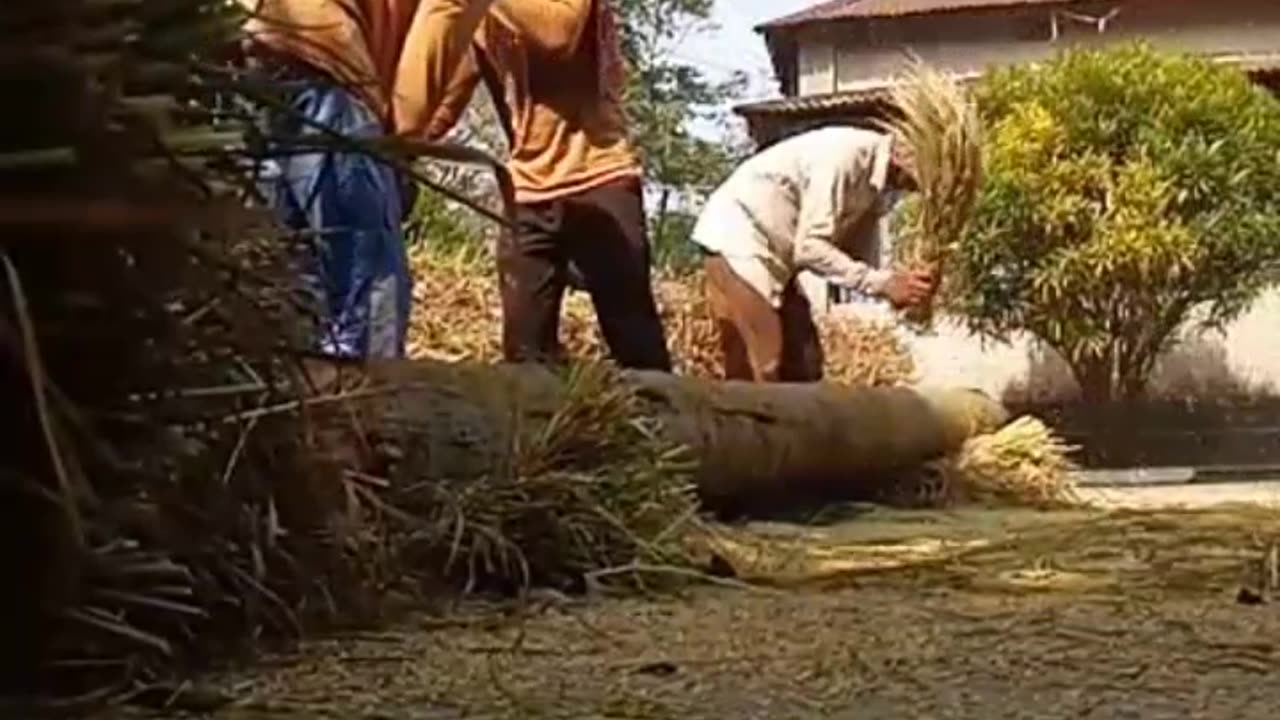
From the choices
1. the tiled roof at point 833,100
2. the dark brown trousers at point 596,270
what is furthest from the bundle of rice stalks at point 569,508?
the tiled roof at point 833,100

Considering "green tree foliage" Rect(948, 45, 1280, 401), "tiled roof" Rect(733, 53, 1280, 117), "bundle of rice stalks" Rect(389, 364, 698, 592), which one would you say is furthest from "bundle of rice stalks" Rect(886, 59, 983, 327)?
Answer: "tiled roof" Rect(733, 53, 1280, 117)

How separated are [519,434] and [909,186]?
4.60 metres

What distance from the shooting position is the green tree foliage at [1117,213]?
50.3 ft

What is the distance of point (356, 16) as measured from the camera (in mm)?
4625

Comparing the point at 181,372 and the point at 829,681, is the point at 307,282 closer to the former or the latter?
the point at 181,372

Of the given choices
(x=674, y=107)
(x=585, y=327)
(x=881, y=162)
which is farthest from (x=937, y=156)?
(x=674, y=107)

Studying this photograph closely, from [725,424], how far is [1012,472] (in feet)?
7.16

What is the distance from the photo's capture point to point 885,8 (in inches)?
933

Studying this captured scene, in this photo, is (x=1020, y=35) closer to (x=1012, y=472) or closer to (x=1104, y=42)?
(x=1104, y=42)

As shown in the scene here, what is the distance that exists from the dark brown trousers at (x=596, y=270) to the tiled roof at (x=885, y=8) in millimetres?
17630

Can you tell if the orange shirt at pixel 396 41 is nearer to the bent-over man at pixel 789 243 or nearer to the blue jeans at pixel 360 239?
the blue jeans at pixel 360 239

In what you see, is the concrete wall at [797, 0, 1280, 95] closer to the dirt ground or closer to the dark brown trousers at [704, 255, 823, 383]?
the dark brown trousers at [704, 255, 823, 383]

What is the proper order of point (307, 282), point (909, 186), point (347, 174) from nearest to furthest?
point (307, 282), point (347, 174), point (909, 186)

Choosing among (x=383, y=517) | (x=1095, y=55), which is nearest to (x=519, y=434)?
(x=383, y=517)
